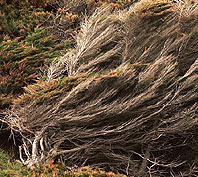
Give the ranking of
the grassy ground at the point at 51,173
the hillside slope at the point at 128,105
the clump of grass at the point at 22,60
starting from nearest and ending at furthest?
the grassy ground at the point at 51,173
the hillside slope at the point at 128,105
the clump of grass at the point at 22,60

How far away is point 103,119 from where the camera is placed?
21.9 ft

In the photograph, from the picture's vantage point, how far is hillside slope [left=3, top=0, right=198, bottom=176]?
255 inches

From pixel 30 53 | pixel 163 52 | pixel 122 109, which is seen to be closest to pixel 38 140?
pixel 122 109

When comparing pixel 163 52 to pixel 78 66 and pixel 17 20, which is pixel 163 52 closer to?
pixel 78 66


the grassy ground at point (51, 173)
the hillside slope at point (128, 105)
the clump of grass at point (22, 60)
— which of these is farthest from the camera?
the clump of grass at point (22, 60)

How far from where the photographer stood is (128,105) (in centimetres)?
646

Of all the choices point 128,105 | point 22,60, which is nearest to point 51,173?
point 128,105

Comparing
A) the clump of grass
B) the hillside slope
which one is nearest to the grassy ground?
the hillside slope

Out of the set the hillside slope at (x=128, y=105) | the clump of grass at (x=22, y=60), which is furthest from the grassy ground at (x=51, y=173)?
the clump of grass at (x=22, y=60)

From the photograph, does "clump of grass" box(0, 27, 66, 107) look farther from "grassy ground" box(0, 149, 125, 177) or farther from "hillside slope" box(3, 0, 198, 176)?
"grassy ground" box(0, 149, 125, 177)

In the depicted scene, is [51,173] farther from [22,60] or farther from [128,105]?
[22,60]

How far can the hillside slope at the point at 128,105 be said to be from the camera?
6.48m

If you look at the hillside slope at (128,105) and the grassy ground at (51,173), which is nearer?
the grassy ground at (51,173)

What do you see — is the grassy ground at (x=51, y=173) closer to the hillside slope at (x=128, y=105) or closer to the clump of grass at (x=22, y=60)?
the hillside slope at (x=128, y=105)
